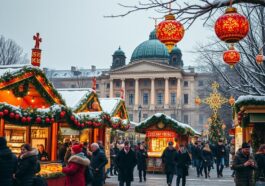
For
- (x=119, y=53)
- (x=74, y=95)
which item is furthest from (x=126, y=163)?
(x=119, y=53)

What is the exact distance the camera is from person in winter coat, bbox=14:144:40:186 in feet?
24.9

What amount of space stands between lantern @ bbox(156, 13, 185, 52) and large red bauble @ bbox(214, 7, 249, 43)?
38.9 inches

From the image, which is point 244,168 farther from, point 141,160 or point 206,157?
point 206,157

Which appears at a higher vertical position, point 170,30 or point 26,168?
point 170,30

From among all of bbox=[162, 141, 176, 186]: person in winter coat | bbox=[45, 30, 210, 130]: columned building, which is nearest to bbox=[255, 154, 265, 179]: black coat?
bbox=[162, 141, 176, 186]: person in winter coat

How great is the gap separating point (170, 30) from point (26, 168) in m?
3.81

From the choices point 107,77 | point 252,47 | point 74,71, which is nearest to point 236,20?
point 252,47

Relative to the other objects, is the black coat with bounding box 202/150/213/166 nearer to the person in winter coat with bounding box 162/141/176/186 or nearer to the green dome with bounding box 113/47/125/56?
the person in winter coat with bounding box 162/141/176/186

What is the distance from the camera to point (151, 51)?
275ft

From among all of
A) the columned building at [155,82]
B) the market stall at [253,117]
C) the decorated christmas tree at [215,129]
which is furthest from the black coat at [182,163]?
the columned building at [155,82]

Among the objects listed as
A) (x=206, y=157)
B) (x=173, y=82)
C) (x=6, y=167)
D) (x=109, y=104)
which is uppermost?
(x=173, y=82)

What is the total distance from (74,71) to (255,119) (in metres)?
85.2

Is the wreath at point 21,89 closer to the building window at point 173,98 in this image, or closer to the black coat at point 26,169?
the black coat at point 26,169

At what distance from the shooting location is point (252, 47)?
17391mm
